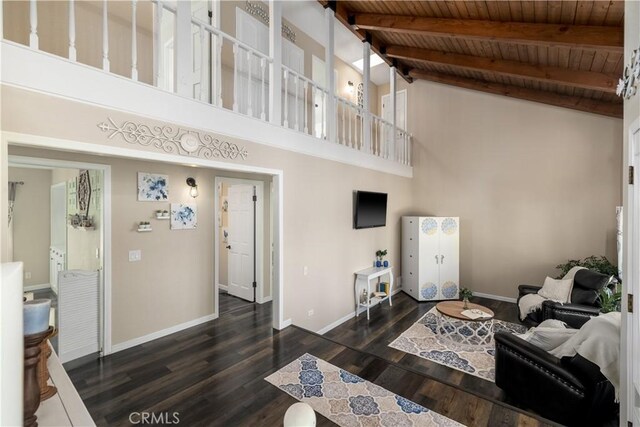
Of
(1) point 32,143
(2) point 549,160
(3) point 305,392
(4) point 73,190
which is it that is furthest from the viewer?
(2) point 549,160

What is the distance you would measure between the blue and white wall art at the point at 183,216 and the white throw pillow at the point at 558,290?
17.7ft

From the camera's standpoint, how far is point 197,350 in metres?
3.40

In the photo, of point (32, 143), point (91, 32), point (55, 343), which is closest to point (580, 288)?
point (32, 143)

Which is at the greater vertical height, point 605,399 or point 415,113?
point 415,113

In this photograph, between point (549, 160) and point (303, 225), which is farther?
point (549, 160)

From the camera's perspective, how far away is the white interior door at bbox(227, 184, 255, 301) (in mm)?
5434

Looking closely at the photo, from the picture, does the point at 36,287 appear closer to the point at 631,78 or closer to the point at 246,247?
the point at 246,247

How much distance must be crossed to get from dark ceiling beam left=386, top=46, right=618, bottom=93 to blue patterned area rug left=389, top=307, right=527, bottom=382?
3.66 m

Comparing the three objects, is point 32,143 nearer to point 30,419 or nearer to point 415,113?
point 30,419

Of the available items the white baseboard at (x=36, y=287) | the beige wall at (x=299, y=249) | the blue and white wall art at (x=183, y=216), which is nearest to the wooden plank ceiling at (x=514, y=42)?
the beige wall at (x=299, y=249)

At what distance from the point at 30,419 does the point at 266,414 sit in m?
1.60

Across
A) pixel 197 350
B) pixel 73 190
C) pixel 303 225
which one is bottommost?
pixel 197 350

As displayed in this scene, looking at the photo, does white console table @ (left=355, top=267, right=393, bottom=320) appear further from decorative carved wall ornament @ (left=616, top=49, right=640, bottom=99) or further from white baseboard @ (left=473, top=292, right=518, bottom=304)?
decorative carved wall ornament @ (left=616, top=49, right=640, bottom=99)

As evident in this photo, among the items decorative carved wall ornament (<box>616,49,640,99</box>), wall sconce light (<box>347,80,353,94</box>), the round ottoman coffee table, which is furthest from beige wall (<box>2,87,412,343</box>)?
decorative carved wall ornament (<box>616,49,640,99</box>)
